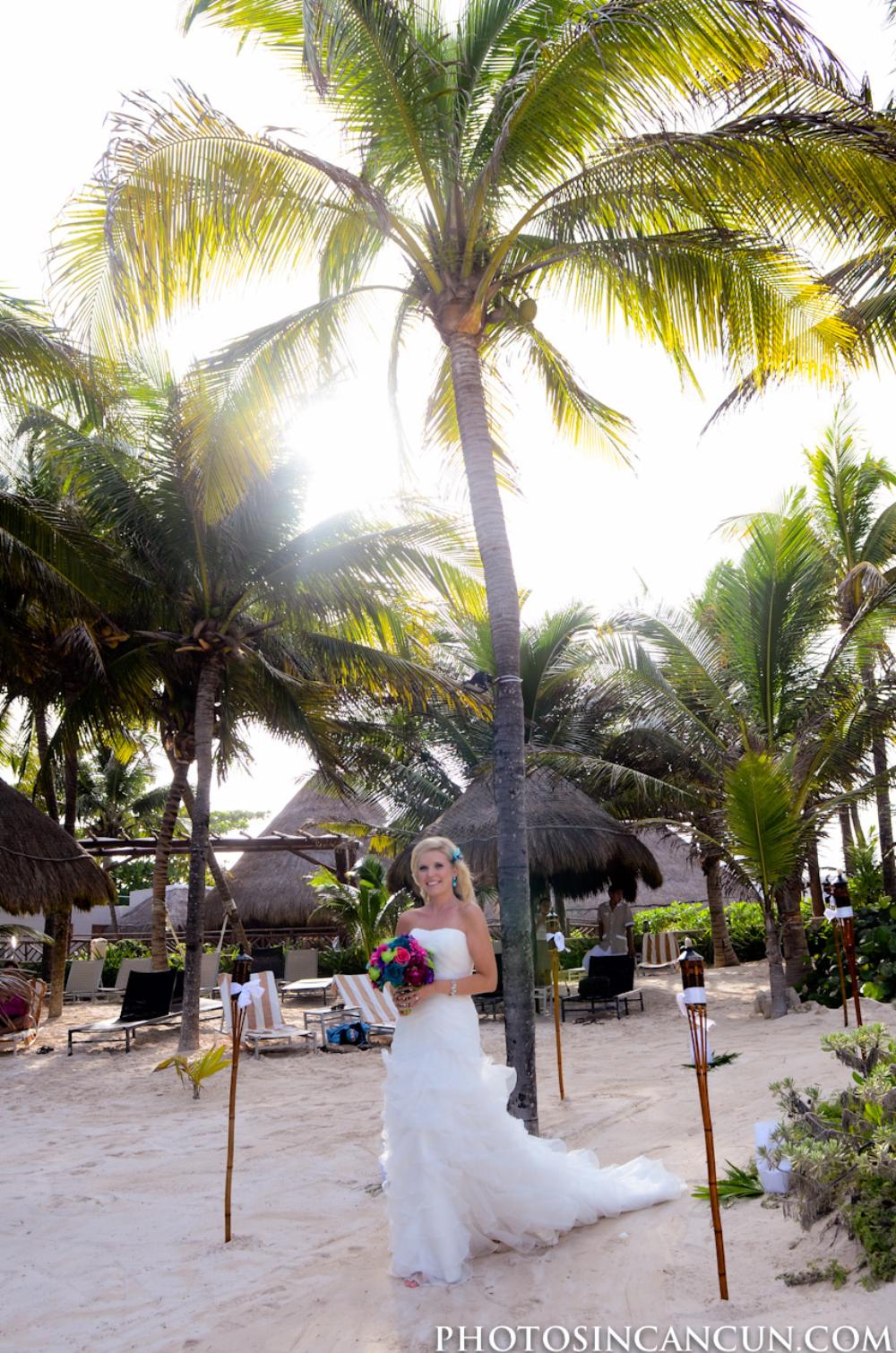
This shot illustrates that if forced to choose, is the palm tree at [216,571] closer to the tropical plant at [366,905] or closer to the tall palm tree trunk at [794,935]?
the tropical plant at [366,905]

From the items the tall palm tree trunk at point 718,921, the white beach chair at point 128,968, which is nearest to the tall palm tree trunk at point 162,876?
the white beach chair at point 128,968

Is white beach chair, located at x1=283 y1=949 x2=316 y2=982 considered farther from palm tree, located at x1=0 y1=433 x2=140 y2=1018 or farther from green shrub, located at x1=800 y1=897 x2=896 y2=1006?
green shrub, located at x1=800 y1=897 x2=896 y2=1006

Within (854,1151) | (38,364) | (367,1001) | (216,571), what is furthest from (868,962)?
(38,364)

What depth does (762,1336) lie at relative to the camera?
2980 millimetres

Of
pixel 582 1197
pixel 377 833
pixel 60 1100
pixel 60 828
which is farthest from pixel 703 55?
pixel 377 833

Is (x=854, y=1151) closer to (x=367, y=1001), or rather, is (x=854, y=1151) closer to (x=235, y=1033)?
(x=235, y=1033)

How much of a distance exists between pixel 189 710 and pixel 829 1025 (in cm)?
937

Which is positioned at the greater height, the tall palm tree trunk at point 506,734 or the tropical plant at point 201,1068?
the tall palm tree trunk at point 506,734

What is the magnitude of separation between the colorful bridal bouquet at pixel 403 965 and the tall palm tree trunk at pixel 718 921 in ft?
42.9

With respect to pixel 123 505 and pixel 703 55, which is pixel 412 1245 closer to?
pixel 703 55

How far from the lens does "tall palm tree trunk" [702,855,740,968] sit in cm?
1636

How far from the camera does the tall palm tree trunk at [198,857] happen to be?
11.3m

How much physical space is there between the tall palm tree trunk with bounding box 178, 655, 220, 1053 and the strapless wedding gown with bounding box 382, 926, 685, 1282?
7.69 metres

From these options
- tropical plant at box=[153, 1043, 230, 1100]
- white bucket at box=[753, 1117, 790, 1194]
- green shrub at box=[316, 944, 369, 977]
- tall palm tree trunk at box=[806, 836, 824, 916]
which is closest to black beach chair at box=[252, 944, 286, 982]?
green shrub at box=[316, 944, 369, 977]
